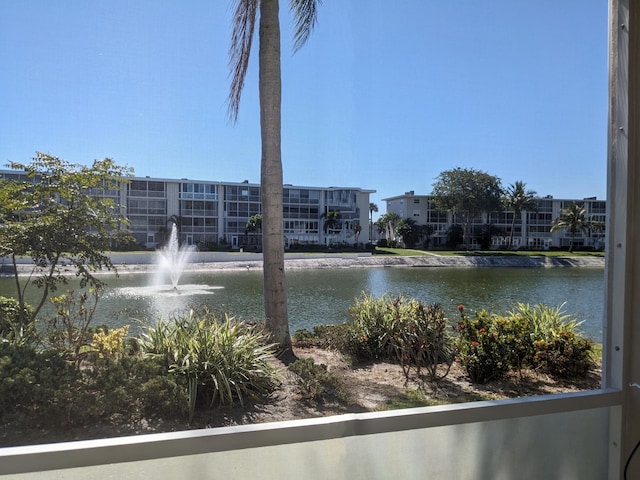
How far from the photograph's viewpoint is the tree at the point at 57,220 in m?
2.25

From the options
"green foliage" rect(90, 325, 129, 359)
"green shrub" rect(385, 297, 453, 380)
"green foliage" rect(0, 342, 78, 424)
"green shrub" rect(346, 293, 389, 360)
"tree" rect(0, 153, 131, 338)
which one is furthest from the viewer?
"green shrub" rect(346, 293, 389, 360)

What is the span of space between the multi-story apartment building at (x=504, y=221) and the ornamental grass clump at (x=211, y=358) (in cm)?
131

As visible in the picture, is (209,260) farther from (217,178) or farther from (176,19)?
(176,19)

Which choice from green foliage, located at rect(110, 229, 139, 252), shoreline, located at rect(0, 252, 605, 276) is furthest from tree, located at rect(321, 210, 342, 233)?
green foliage, located at rect(110, 229, 139, 252)

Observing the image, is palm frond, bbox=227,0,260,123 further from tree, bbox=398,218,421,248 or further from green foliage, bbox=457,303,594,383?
green foliage, bbox=457,303,594,383

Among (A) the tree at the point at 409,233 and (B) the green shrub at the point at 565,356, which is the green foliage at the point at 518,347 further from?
(A) the tree at the point at 409,233

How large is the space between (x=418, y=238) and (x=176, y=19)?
87.8 inches

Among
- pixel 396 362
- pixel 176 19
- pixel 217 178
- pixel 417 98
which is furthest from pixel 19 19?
pixel 396 362

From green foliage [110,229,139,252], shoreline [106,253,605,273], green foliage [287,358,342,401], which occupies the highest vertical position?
green foliage [110,229,139,252]

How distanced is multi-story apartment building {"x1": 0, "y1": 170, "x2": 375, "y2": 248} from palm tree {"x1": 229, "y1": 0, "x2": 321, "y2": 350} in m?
0.11

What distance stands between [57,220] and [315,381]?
5.62ft

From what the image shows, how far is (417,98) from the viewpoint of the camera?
267cm

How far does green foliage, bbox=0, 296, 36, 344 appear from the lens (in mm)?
2297

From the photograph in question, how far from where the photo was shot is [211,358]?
7.73ft
